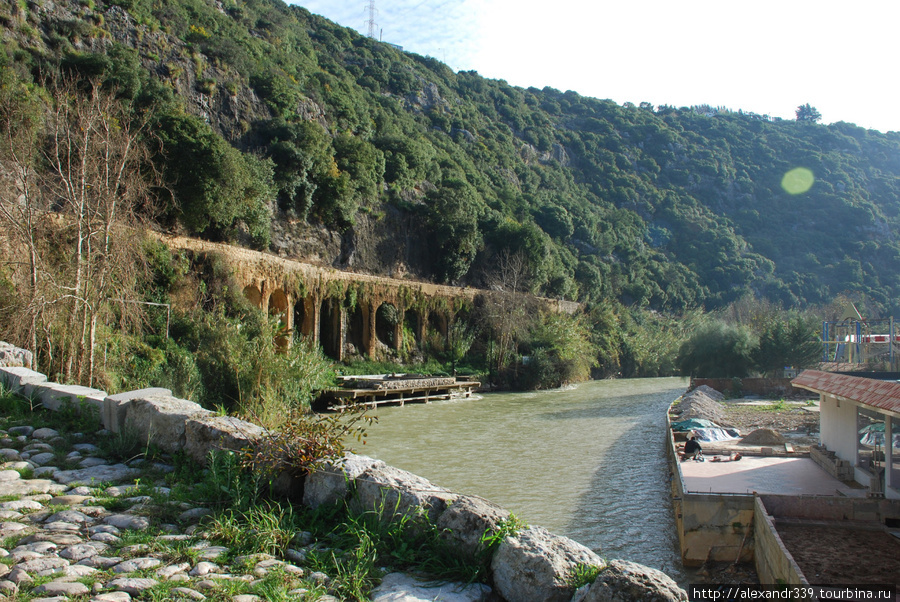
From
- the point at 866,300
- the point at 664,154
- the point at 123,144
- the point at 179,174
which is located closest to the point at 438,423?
the point at 123,144

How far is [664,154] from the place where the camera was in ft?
333

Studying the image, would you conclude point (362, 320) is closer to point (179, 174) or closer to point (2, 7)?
point (179, 174)

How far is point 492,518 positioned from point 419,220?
1747 inches

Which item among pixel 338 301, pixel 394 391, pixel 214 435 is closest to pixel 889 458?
pixel 214 435

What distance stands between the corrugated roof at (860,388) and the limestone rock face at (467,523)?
5.85 meters

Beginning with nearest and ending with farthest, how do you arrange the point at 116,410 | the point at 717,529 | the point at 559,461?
the point at 116,410
the point at 717,529
the point at 559,461

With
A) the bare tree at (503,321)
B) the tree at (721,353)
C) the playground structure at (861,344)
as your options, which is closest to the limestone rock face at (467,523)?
the playground structure at (861,344)

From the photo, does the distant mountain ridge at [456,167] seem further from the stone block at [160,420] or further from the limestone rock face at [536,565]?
the limestone rock face at [536,565]

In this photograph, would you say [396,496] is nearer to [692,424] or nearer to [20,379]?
[20,379]

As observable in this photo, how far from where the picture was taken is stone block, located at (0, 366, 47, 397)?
7.83 m

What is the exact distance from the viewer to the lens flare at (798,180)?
3772 inches

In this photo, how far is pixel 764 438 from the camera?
15.8 meters

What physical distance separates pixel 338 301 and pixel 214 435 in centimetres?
2577

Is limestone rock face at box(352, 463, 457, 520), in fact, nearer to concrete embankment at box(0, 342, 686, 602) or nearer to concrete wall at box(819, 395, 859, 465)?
concrete embankment at box(0, 342, 686, 602)
